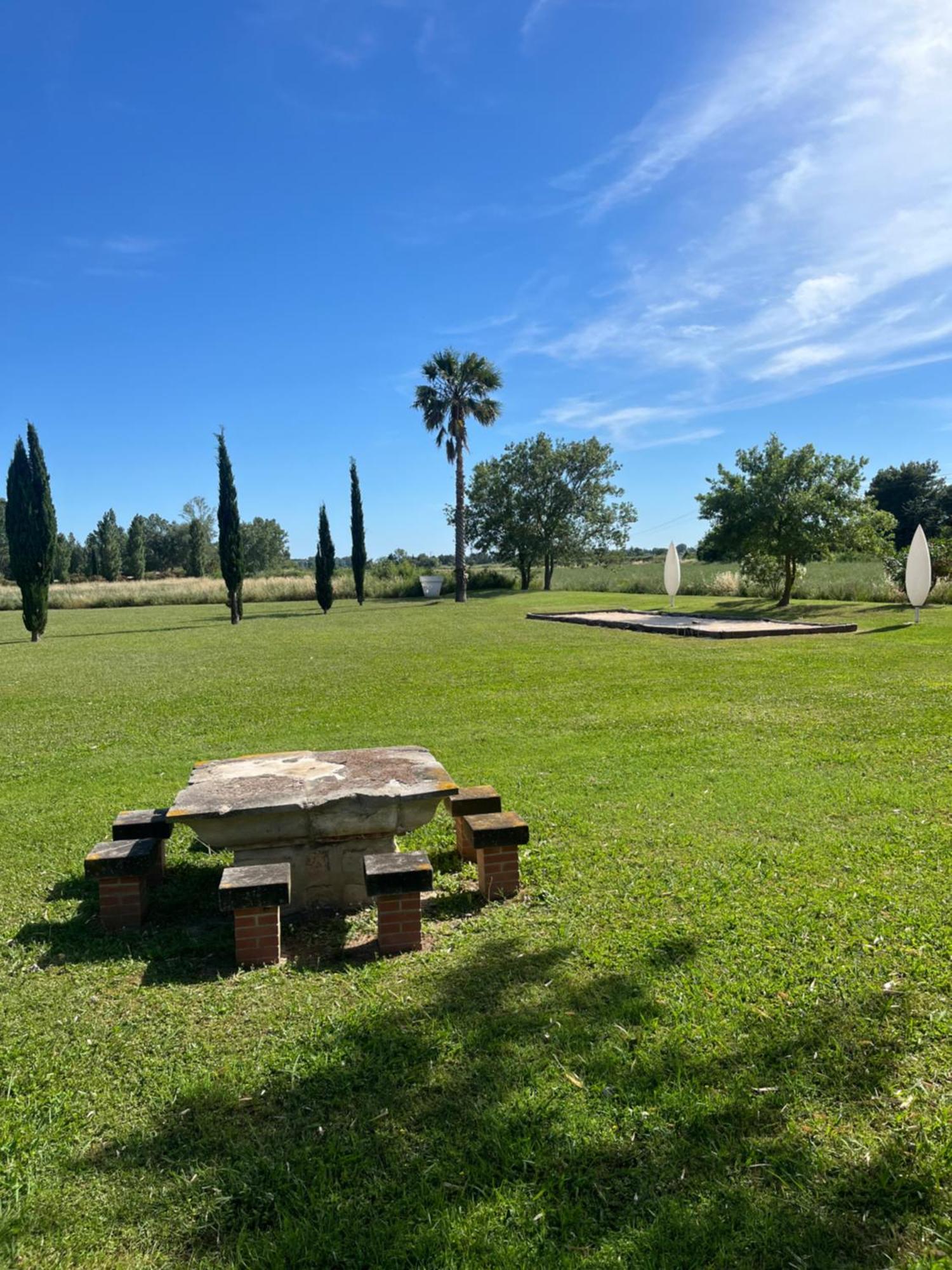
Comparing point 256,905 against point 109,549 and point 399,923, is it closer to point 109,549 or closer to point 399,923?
point 399,923

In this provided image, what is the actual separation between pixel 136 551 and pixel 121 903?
224 feet

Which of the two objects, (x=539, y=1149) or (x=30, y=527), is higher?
(x=30, y=527)

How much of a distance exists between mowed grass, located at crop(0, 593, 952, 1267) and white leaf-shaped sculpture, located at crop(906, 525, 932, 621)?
1050cm

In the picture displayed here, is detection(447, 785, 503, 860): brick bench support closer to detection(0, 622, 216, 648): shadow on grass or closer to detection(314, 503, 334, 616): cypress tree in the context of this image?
detection(0, 622, 216, 648): shadow on grass

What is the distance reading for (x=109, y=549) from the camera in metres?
60.7

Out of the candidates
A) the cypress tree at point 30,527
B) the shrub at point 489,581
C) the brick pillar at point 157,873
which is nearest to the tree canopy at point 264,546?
the shrub at point 489,581

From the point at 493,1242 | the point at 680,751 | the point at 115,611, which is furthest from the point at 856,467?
the point at 115,611

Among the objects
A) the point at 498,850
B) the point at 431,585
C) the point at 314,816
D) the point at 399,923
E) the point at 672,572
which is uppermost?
the point at 672,572

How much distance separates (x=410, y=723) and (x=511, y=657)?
4812 mm

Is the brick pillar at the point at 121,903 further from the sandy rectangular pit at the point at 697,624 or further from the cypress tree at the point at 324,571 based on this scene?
the cypress tree at the point at 324,571

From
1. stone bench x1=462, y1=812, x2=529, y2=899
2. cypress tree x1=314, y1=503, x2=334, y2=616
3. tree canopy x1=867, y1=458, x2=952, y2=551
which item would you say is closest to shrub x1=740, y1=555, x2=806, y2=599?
cypress tree x1=314, y1=503, x2=334, y2=616

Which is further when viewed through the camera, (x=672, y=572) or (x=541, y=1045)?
(x=672, y=572)

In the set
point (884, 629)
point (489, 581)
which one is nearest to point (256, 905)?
point (884, 629)

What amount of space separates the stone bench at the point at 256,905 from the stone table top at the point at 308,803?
238 mm
